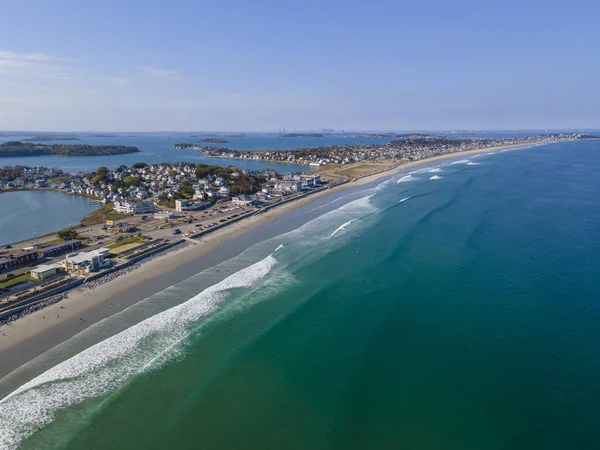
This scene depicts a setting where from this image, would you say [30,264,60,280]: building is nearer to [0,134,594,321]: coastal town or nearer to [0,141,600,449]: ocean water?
[0,134,594,321]: coastal town

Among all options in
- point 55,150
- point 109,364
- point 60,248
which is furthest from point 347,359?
point 55,150

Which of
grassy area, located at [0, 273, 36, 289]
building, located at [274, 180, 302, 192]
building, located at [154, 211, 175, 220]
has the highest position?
building, located at [274, 180, 302, 192]

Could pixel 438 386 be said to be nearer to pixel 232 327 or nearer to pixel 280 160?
pixel 232 327

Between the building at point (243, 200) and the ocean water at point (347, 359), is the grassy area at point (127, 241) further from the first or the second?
the building at point (243, 200)

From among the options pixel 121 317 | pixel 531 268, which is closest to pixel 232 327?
pixel 121 317

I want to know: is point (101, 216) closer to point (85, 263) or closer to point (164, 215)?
point (164, 215)

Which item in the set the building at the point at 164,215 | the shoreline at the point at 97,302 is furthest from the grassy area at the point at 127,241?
the building at the point at 164,215

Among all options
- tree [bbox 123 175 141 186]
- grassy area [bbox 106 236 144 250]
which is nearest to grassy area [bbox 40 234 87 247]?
grassy area [bbox 106 236 144 250]
